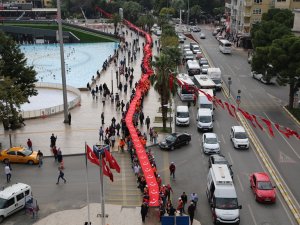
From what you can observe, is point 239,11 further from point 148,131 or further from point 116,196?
point 116,196

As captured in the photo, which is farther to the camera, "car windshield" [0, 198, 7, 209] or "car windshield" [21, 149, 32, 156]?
"car windshield" [21, 149, 32, 156]

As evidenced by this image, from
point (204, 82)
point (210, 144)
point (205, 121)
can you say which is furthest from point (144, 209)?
point (204, 82)

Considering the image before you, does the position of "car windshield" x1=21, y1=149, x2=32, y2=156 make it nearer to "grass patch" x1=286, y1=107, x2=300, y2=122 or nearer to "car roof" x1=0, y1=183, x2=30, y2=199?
"car roof" x1=0, y1=183, x2=30, y2=199

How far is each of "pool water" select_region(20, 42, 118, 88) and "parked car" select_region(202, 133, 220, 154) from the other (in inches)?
1395

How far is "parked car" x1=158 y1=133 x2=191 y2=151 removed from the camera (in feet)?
129

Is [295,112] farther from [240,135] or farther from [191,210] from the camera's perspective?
[191,210]

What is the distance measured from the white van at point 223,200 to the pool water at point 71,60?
44.7m

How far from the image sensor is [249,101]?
179 ft

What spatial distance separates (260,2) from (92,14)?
69.3 m

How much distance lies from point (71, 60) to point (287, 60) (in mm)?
52761

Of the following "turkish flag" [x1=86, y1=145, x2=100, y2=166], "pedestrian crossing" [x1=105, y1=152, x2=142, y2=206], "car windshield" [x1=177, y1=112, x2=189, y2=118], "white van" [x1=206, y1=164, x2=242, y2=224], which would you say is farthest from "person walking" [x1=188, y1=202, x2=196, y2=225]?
"car windshield" [x1=177, y1=112, x2=189, y2=118]

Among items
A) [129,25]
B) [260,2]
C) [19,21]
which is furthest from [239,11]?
[19,21]

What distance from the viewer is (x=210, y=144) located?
125 feet

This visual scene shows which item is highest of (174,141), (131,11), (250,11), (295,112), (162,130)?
(250,11)
